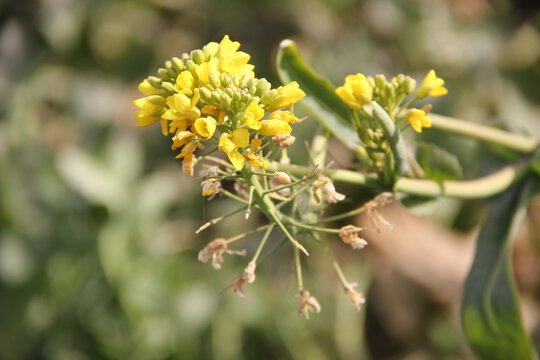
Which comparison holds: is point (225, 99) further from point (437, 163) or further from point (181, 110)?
point (437, 163)

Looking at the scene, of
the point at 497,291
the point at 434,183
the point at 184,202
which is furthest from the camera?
the point at 184,202


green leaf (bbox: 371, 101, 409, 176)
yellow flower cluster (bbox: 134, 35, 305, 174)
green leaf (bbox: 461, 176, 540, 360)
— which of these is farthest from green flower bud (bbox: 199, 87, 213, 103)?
green leaf (bbox: 461, 176, 540, 360)

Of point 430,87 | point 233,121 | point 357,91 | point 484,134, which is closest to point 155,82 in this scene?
point 233,121

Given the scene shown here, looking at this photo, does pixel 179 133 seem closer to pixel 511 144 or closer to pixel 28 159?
pixel 511 144

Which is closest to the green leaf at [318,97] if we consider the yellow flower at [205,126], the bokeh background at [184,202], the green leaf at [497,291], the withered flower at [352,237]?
the withered flower at [352,237]

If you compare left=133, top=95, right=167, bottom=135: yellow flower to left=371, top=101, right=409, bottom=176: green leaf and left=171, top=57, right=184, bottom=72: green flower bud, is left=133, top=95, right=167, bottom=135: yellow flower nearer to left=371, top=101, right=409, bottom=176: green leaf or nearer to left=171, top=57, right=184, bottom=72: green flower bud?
left=171, top=57, right=184, bottom=72: green flower bud

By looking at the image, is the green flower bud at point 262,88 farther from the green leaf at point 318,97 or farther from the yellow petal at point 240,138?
the green leaf at point 318,97

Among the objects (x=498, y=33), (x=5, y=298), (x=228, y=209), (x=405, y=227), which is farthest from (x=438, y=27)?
(x=5, y=298)

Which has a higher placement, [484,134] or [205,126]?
[205,126]
